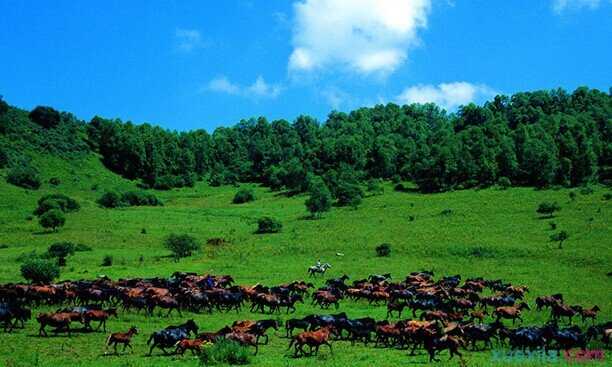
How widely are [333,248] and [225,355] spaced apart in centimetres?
4183

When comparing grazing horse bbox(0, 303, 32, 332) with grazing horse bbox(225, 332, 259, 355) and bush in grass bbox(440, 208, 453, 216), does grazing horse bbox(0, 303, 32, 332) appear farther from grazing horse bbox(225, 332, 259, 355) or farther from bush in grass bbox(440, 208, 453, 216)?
bush in grass bbox(440, 208, 453, 216)

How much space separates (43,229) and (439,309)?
54.8 meters

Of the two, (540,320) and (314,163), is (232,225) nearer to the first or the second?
(540,320)

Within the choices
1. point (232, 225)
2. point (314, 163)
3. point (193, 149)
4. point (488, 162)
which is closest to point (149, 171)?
point (193, 149)

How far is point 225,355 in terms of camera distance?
60.1 ft

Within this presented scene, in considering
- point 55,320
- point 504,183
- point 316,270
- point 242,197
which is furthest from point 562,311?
point 242,197

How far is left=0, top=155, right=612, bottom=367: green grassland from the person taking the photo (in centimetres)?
2172

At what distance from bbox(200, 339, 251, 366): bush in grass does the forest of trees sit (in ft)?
247

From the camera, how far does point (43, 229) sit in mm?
69000

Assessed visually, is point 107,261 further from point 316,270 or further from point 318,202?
point 318,202

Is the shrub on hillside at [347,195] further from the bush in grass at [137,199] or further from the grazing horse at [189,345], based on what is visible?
the grazing horse at [189,345]

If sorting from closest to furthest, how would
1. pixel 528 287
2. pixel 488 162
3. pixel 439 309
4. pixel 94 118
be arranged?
pixel 439 309
pixel 528 287
pixel 488 162
pixel 94 118

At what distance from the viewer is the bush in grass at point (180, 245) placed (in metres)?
57.9

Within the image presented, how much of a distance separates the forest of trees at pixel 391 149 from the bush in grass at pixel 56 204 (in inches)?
1627
